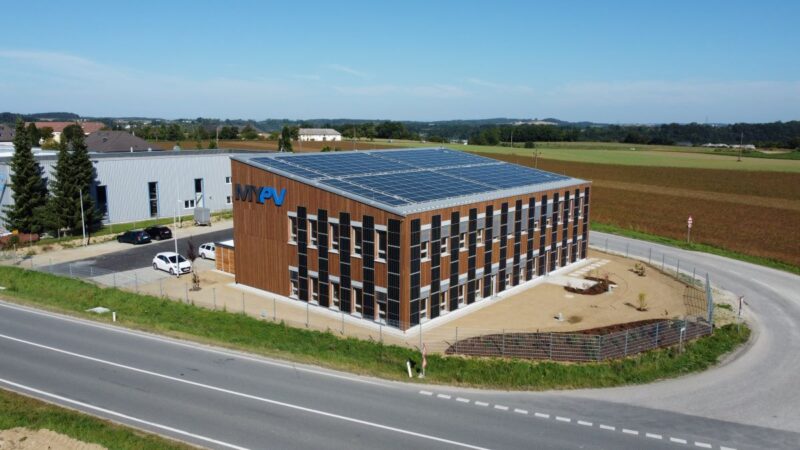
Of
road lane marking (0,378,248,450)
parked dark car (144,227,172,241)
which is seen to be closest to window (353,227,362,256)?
road lane marking (0,378,248,450)

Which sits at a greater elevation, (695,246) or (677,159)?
(677,159)

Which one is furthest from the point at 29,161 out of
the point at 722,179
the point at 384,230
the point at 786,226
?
the point at 722,179

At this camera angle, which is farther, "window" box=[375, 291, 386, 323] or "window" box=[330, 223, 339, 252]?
"window" box=[330, 223, 339, 252]

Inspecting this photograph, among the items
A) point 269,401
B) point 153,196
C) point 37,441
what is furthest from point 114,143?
point 37,441

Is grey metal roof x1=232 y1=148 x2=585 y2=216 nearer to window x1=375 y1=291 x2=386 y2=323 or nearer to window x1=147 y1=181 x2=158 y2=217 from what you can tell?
window x1=375 y1=291 x2=386 y2=323

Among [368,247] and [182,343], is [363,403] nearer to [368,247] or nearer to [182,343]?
[182,343]

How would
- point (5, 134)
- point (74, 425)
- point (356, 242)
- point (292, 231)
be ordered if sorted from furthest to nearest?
1. point (5, 134)
2. point (292, 231)
3. point (356, 242)
4. point (74, 425)

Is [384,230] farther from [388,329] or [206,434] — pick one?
[206,434]

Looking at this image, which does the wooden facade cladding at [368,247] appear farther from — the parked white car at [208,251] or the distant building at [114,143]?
the distant building at [114,143]
